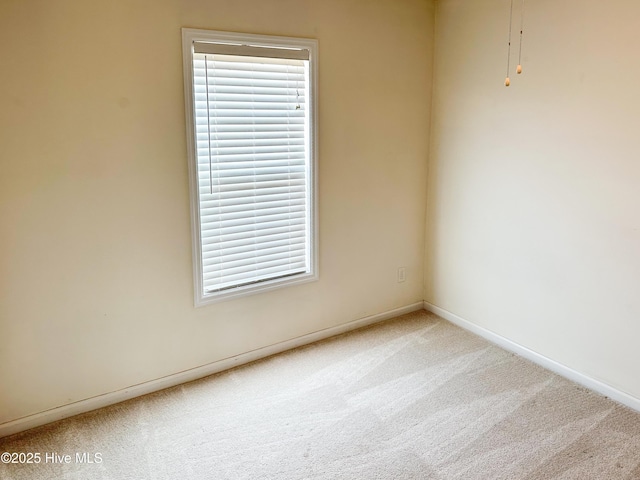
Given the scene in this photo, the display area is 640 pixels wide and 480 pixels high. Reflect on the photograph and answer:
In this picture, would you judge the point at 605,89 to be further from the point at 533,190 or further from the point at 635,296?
the point at 635,296

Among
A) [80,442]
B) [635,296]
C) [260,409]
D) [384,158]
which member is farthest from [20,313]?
[635,296]

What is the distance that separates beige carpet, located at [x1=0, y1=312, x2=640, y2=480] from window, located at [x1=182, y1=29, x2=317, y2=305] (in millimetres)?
633

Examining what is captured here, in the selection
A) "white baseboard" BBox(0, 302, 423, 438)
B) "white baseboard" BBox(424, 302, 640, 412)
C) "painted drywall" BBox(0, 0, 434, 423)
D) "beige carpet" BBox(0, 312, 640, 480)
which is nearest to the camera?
"beige carpet" BBox(0, 312, 640, 480)

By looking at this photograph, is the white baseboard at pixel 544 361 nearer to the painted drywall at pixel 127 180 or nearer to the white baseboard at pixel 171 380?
the white baseboard at pixel 171 380

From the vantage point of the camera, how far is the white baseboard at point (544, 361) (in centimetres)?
267

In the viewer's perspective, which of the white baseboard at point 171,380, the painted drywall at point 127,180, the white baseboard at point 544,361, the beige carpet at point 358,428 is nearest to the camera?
the beige carpet at point 358,428

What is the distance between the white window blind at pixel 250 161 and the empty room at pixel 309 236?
14 mm

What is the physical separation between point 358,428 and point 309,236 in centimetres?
128

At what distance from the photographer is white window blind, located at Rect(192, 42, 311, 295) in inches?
109

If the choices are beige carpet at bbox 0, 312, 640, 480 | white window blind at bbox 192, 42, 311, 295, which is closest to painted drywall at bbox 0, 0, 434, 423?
white window blind at bbox 192, 42, 311, 295

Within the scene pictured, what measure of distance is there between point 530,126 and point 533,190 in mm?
385

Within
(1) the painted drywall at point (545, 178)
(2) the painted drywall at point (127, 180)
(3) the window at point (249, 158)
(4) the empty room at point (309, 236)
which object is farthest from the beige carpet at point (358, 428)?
(3) the window at point (249, 158)

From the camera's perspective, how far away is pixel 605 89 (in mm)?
2559

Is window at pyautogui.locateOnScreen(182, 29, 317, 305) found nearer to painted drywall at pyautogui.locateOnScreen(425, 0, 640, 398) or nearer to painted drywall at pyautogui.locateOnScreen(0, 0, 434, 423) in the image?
painted drywall at pyautogui.locateOnScreen(0, 0, 434, 423)
